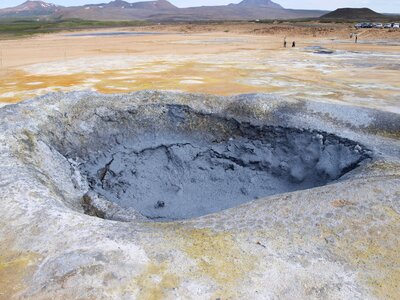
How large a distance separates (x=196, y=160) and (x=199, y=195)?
693 mm

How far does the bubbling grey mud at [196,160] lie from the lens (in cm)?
566

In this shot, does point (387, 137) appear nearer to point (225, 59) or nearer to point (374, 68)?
point (374, 68)

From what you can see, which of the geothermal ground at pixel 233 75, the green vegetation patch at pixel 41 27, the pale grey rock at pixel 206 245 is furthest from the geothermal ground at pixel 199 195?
the green vegetation patch at pixel 41 27

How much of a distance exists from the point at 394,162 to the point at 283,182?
70.0 inches

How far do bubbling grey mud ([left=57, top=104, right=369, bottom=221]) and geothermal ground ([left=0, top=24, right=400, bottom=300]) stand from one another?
0.02 meters

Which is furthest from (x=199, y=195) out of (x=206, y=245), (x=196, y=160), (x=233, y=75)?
(x=233, y=75)

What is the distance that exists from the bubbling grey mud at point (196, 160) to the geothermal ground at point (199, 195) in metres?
0.02

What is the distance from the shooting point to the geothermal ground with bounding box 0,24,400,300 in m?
2.70

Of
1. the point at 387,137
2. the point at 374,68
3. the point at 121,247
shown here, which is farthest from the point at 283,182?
the point at 374,68

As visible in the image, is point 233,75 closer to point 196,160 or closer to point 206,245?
point 196,160

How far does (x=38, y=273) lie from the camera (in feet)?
9.05

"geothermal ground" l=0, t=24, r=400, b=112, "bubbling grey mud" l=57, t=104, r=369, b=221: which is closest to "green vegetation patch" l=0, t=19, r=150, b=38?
"geothermal ground" l=0, t=24, r=400, b=112

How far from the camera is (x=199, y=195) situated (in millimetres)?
5906

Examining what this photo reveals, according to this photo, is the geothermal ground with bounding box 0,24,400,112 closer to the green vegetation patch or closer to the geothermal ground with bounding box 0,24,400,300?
the geothermal ground with bounding box 0,24,400,300
